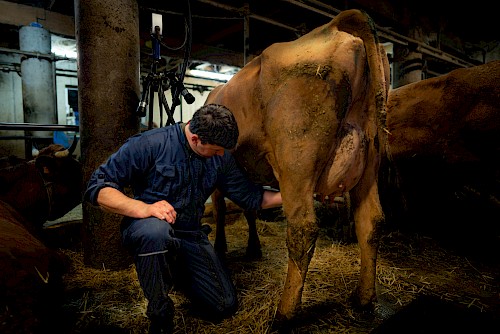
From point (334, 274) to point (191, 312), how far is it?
1.53 m

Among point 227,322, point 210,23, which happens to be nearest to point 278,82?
point 227,322

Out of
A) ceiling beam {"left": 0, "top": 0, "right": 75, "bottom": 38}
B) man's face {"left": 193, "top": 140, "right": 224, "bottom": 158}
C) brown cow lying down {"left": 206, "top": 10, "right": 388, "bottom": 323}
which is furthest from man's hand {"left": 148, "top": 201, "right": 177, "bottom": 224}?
Answer: ceiling beam {"left": 0, "top": 0, "right": 75, "bottom": 38}

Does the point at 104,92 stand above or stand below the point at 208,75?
below

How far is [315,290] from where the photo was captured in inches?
114

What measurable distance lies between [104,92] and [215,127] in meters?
1.76

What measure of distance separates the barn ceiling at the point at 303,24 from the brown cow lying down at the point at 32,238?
333cm

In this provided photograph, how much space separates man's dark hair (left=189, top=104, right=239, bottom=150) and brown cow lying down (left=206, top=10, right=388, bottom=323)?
0.38 meters

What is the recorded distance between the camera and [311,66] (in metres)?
2.27

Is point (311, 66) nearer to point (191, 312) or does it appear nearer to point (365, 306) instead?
point (365, 306)

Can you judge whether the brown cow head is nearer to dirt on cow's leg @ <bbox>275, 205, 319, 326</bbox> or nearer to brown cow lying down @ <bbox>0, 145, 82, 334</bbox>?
brown cow lying down @ <bbox>0, 145, 82, 334</bbox>

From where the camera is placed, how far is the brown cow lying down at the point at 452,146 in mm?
3273

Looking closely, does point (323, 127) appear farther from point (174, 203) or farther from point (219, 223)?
point (219, 223)

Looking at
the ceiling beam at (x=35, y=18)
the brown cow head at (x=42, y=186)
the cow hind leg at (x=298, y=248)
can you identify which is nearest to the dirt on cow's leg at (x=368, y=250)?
the cow hind leg at (x=298, y=248)

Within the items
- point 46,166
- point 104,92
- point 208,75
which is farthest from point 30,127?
point 208,75
